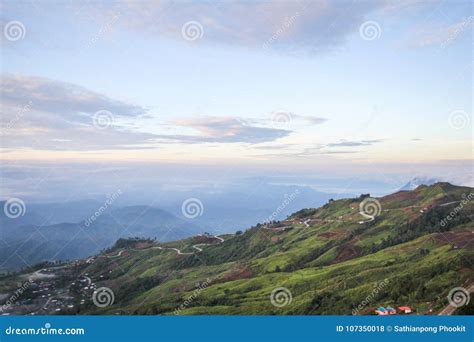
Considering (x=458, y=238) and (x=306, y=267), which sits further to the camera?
(x=306, y=267)

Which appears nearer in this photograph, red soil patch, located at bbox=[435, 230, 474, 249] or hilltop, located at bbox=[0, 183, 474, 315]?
hilltop, located at bbox=[0, 183, 474, 315]

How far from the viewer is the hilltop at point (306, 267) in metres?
31.2

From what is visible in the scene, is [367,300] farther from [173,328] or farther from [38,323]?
[38,323]

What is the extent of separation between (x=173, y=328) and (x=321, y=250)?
39960 mm

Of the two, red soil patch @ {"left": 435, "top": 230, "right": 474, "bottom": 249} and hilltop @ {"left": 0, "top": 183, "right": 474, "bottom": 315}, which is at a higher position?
red soil patch @ {"left": 435, "top": 230, "right": 474, "bottom": 249}

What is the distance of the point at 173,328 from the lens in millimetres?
20562

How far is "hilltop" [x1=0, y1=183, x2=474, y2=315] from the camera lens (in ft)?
103

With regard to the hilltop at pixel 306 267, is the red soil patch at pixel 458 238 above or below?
above

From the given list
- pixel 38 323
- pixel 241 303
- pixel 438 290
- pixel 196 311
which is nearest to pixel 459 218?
pixel 438 290

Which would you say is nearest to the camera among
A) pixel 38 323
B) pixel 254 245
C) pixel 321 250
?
pixel 38 323

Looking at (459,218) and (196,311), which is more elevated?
(459,218)

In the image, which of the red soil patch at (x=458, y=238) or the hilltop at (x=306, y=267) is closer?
the hilltop at (x=306, y=267)

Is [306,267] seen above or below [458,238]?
below

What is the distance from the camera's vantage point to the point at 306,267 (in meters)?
51.3
